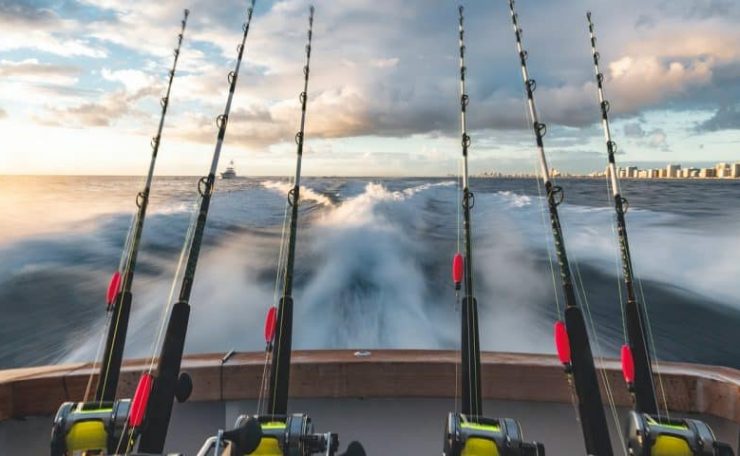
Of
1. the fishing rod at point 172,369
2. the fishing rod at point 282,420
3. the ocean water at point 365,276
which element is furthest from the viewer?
the ocean water at point 365,276

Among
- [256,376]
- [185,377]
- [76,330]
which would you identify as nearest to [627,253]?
[256,376]

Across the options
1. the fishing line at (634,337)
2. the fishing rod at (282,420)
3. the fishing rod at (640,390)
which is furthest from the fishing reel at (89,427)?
the fishing line at (634,337)

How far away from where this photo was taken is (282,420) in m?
1.41

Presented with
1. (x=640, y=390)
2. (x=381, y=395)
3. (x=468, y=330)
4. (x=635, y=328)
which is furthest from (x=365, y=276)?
(x=640, y=390)

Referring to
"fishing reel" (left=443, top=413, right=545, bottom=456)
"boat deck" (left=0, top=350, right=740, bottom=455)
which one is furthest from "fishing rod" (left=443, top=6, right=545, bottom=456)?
"boat deck" (left=0, top=350, right=740, bottom=455)

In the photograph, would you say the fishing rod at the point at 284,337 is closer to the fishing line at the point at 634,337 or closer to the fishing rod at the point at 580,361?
the fishing rod at the point at 580,361

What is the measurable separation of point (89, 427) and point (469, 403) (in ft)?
4.33

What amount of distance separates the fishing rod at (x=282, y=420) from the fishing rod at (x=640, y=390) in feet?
3.10

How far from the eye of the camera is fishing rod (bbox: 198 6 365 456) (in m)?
1.11

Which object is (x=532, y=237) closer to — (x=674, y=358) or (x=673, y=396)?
(x=674, y=358)

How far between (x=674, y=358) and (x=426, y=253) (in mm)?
3862

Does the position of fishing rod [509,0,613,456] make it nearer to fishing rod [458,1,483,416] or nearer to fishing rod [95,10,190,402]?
fishing rod [458,1,483,416]

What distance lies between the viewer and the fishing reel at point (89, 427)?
4.38ft

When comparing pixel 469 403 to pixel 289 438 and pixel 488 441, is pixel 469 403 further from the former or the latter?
pixel 289 438
